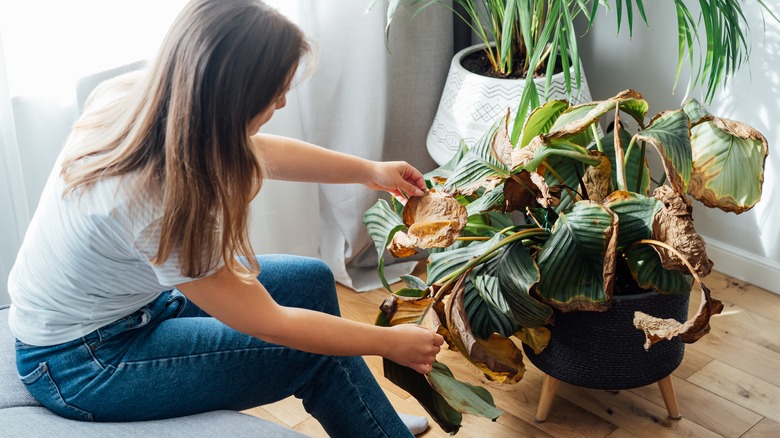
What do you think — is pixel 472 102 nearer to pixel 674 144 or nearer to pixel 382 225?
pixel 382 225

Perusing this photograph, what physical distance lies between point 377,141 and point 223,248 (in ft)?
3.45

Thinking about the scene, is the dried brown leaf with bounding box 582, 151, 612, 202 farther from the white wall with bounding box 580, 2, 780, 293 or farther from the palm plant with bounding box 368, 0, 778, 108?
the white wall with bounding box 580, 2, 780, 293

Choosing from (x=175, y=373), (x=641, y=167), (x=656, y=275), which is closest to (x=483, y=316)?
(x=656, y=275)

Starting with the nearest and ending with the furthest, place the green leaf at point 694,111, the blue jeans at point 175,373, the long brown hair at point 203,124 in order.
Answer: the long brown hair at point 203,124
the blue jeans at point 175,373
the green leaf at point 694,111

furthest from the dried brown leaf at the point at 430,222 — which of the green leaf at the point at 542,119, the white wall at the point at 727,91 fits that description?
the white wall at the point at 727,91

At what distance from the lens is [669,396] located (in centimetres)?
153

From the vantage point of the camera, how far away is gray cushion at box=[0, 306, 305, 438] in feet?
3.37

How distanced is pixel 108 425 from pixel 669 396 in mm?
989

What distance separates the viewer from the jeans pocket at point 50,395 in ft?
3.58

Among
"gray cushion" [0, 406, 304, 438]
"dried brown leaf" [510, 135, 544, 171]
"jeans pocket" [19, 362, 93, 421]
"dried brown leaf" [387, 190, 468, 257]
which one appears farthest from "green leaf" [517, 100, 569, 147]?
"jeans pocket" [19, 362, 93, 421]

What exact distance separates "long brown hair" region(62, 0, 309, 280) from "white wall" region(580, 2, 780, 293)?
1.19 metres

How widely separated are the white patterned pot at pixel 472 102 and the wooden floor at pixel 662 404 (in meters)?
0.47

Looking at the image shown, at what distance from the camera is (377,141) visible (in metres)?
1.98

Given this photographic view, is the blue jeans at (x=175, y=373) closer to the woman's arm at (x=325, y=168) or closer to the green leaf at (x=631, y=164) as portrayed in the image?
the woman's arm at (x=325, y=168)
